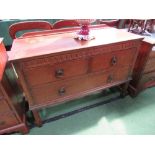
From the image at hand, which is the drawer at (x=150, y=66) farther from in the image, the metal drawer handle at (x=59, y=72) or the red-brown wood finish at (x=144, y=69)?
the metal drawer handle at (x=59, y=72)

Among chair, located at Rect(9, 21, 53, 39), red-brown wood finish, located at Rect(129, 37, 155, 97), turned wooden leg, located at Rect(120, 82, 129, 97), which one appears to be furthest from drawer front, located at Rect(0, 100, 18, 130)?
red-brown wood finish, located at Rect(129, 37, 155, 97)

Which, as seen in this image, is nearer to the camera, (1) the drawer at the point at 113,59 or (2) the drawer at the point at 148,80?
(1) the drawer at the point at 113,59

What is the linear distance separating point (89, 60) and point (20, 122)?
864 mm

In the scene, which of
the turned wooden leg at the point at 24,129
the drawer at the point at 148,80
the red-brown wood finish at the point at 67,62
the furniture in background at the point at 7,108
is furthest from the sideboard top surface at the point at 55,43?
the turned wooden leg at the point at 24,129

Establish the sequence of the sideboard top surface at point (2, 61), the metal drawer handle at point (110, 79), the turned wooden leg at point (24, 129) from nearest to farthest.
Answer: the sideboard top surface at point (2, 61), the turned wooden leg at point (24, 129), the metal drawer handle at point (110, 79)

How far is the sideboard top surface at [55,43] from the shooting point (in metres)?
0.99

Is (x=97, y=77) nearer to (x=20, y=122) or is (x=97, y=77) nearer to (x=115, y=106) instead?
(x=115, y=106)

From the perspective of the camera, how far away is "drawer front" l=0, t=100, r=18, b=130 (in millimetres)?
1092

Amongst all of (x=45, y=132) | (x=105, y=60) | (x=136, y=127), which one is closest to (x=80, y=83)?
(x=105, y=60)

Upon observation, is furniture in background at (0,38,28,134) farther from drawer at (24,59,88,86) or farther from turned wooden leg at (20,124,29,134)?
drawer at (24,59,88,86)

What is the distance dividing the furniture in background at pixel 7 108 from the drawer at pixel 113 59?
0.72m

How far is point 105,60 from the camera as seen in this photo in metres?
1.23

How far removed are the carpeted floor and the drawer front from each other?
0.25 metres

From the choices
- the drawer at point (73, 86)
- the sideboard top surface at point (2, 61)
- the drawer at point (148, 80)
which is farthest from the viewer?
the drawer at point (148, 80)
